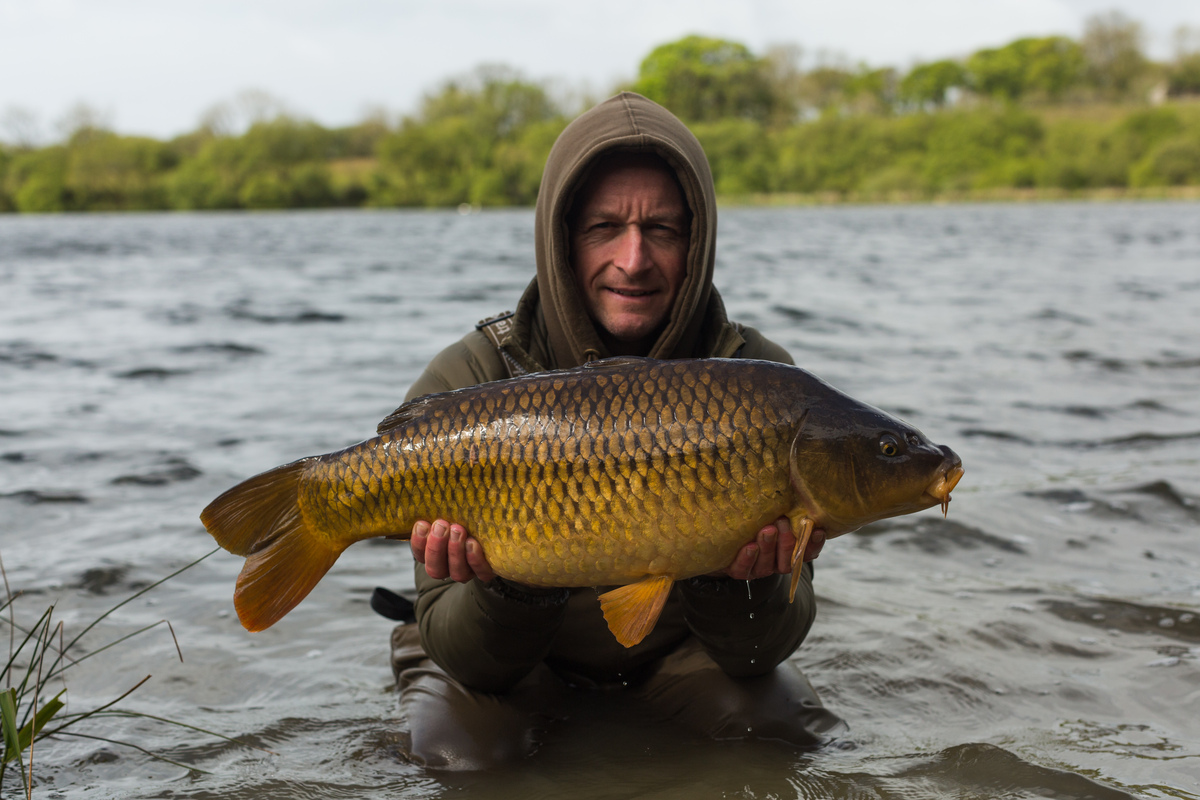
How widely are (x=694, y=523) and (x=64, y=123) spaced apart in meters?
80.3

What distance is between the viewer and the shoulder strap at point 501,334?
2.88 metres

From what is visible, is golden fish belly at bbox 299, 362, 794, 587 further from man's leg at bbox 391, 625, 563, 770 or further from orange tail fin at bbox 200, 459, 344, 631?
man's leg at bbox 391, 625, 563, 770

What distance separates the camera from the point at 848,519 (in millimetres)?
2129

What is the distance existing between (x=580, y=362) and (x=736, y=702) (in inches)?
41.3

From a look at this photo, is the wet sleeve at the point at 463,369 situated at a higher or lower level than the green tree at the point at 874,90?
lower

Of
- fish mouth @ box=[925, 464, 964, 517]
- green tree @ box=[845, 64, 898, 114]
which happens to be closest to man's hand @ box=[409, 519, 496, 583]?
fish mouth @ box=[925, 464, 964, 517]

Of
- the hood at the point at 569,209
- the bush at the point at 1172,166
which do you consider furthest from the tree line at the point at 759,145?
the hood at the point at 569,209

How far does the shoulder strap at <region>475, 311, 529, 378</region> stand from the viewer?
2875 mm

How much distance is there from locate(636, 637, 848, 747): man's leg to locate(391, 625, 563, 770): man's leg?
336 millimetres

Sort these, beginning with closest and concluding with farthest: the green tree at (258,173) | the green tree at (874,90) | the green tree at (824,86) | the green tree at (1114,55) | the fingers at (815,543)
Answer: the fingers at (815,543)
the green tree at (258,173)
the green tree at (1114,55)
the green tree at (874,90)
the green tree at (824,86)

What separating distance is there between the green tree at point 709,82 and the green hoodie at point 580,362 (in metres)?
91.4

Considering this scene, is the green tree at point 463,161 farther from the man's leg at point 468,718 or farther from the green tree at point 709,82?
the man's leg at point 468,718

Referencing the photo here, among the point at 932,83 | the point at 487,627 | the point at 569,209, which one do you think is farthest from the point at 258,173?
the point at 487,627

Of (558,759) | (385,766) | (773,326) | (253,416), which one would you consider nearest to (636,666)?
(558,759)
